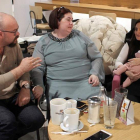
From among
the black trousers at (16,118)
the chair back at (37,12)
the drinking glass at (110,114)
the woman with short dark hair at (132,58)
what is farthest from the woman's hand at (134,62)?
the chair back at (37,12)

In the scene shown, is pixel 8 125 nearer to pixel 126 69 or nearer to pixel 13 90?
pixel 13 90

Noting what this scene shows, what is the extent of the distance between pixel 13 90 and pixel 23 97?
0.14 metres

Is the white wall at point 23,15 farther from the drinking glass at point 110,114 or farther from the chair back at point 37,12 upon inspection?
the drinking glass at point 110,114

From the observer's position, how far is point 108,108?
1.35 meters

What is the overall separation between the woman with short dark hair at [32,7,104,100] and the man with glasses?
289 millimetres

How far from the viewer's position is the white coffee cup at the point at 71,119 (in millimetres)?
1312

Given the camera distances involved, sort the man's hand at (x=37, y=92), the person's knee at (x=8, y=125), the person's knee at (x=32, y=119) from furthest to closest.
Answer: the man's hand at (x=37, y=92), the person's knee at (x=32, y=119), the person's knee at (x=8, y=125)

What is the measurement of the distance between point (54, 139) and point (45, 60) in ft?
3.41

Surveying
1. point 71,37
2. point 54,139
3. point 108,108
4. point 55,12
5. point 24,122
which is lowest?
point 24,122

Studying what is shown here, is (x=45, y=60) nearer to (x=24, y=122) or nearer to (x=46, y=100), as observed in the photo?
(x=46, y=100)

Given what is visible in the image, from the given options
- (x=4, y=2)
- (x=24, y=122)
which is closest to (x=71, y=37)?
(x=24, y=122)

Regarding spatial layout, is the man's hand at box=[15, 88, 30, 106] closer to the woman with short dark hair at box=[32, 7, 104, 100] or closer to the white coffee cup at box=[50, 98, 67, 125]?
the woman with short dark hair at box=[32, 7, 104, 100]

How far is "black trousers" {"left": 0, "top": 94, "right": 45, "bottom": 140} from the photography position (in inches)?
62.4

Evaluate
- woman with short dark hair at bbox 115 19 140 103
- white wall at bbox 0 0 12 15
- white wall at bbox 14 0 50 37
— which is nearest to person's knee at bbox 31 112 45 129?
woman with short dark hair at bbox 115 19 140 103
